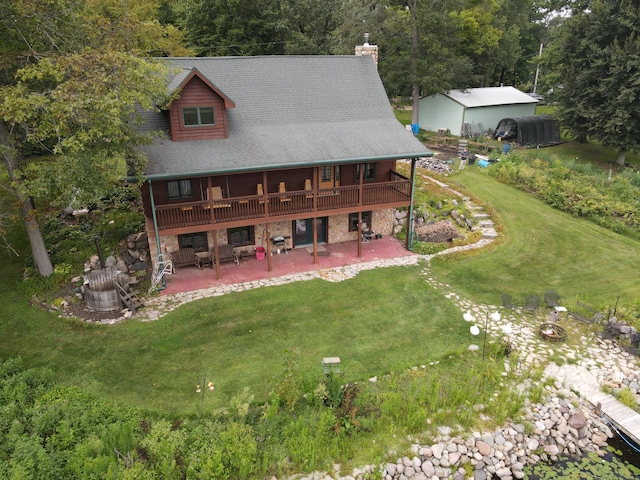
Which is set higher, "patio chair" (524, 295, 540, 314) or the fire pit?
"patio chair" (524, 295, 540, 314)

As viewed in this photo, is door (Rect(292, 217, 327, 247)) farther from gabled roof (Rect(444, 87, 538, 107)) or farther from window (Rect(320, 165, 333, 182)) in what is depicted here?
gabled roof (Rect(444, 87, 538, 107))

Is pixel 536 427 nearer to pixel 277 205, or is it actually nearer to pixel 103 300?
Result: pixel 277 205

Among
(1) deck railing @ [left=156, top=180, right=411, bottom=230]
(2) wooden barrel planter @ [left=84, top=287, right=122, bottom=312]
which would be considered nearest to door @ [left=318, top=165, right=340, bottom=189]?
(1) deck railing @ [left=156, top=180, right=411, bottom=230]

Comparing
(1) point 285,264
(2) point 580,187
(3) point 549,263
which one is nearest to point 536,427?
(3) point 549,263

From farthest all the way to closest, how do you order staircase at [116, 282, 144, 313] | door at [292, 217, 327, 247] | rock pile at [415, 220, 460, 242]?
rock pile at [415, 220, 460, 242] < door at [292, 217, 327, 247] < staircase at [116, 282, 144, 313]

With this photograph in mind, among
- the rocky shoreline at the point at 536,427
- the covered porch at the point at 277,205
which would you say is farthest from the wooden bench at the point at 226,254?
the rocky shoreline at the point at 536,427

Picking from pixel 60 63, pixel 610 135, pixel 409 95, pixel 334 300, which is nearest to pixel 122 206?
pixel 60 63

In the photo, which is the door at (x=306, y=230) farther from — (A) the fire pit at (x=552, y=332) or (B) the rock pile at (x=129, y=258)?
(A) the fire pit at (x=552, y=332)
